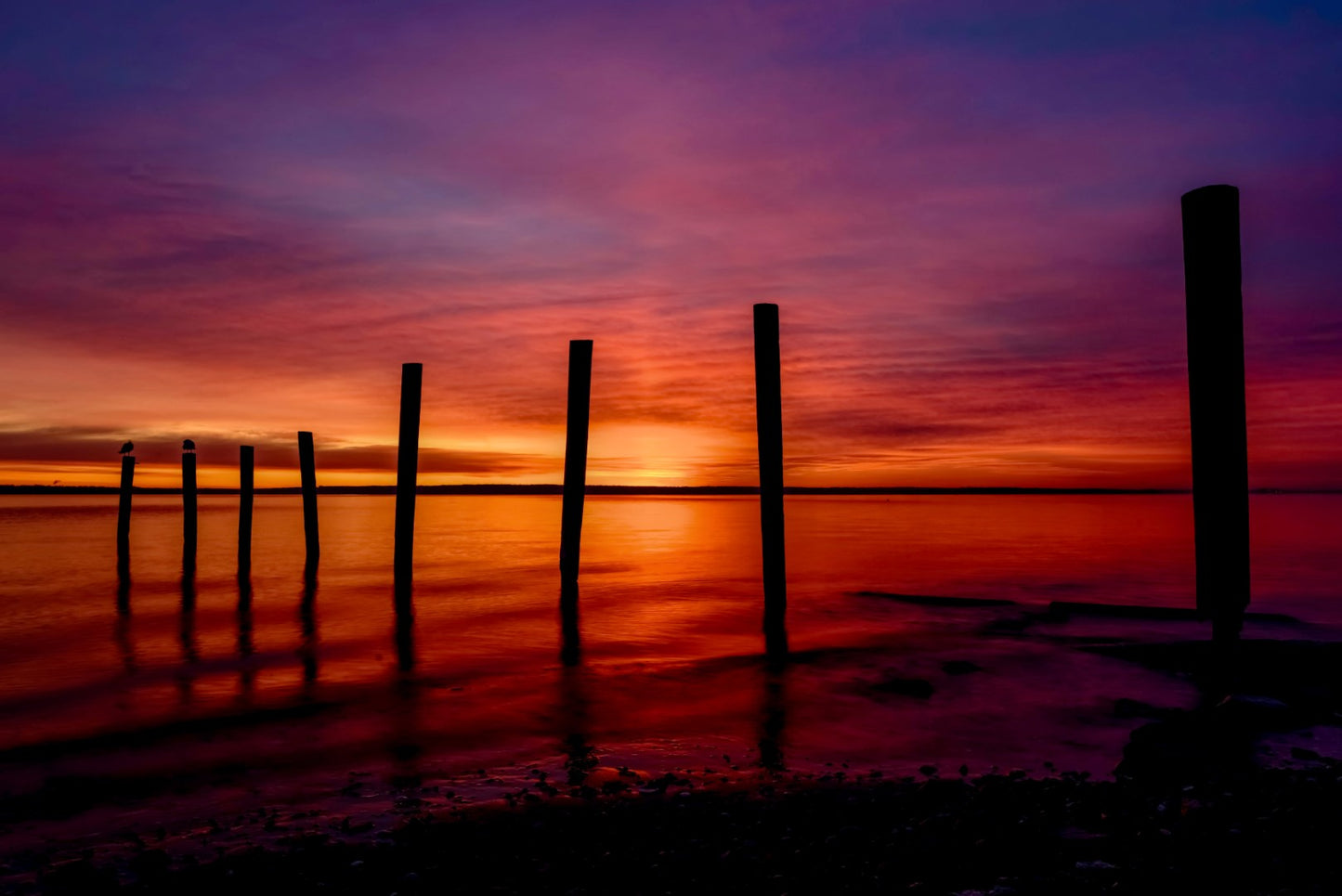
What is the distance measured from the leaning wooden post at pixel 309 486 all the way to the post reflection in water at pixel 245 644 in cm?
310

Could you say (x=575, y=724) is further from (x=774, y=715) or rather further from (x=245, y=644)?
(x=245, y=644)

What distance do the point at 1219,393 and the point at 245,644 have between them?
49.5 feet

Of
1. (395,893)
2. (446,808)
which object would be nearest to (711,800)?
(446,808)

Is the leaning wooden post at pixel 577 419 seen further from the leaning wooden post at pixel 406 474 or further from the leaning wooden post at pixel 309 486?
the leaning wooden post at pixel 309 486

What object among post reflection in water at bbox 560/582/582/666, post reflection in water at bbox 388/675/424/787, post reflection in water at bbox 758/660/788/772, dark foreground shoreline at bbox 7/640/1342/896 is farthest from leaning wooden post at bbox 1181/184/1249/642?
post reflection in water at bbox 560/582/582/666

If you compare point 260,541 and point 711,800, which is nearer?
point 711,800

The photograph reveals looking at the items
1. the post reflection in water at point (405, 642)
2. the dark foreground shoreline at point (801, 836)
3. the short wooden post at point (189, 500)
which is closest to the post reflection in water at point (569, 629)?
the post reflection in water at point (405, 642)

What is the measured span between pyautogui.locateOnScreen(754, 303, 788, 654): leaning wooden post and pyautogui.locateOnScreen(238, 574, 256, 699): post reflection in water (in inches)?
307

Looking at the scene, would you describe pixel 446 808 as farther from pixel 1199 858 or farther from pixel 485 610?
pixel 485 610

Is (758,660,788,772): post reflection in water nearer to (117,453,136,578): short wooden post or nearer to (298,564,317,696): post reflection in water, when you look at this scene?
(298,564,317,696): post reflection in water

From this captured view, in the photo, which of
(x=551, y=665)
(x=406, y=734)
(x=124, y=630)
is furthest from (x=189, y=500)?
(x=406, y=734)

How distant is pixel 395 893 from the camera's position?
467 cm

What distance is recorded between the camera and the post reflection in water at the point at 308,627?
40.3 ft

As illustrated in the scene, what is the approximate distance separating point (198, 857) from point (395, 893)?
181 cm
